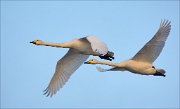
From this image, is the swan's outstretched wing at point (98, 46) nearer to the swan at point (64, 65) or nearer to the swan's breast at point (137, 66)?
the swan's breast at point (137, 66)

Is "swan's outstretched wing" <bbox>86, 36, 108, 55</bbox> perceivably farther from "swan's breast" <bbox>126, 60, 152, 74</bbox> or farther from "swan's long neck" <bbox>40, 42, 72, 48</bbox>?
"swan's long neck" <bbox>40, 42, 72, 48</bbox>

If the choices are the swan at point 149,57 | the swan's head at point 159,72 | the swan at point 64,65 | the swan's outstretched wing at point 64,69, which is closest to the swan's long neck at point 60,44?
the swan at point 64,65

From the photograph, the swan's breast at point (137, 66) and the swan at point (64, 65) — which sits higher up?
the swan at point (64, 65)

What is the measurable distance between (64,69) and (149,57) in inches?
189

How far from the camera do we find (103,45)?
23156 mm

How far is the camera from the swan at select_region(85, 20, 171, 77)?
2528 centimetres

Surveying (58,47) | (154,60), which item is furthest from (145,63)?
(58,47)

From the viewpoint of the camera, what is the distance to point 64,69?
28984 millimetres

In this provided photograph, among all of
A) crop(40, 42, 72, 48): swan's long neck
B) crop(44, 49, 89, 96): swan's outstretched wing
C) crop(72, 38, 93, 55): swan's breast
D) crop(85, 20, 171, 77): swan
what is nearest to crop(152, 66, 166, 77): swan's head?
crop(85, 20, 171, 77): swan

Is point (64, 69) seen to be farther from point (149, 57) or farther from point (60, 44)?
point (149, 57)

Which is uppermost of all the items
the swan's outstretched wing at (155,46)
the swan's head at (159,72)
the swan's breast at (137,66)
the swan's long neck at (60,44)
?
the swan's long neck at (60,44)

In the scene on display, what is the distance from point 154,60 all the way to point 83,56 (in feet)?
13.1

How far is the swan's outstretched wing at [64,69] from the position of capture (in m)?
28.6

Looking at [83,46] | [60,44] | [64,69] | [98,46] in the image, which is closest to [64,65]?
[64,69]
